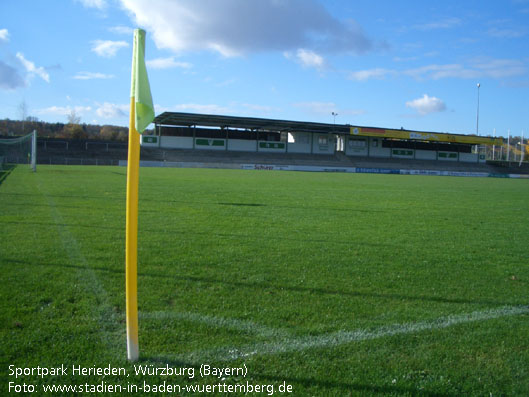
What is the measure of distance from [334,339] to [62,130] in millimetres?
99895

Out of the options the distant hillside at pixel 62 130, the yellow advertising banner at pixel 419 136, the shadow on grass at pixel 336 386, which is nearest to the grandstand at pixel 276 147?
the yellow advertising banner at pixel 419 136

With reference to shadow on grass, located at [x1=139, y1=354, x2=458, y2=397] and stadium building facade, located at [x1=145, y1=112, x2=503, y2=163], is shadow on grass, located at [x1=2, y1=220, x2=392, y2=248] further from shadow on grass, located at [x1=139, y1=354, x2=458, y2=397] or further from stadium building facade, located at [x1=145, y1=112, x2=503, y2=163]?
stadium building facade, located at [x1=145, y1=112, x2=503, y2=163]

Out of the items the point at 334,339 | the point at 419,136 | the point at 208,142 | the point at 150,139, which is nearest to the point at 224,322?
the point at 334,339

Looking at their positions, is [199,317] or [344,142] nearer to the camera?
[199,317]

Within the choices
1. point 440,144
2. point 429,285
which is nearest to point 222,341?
point 429,285

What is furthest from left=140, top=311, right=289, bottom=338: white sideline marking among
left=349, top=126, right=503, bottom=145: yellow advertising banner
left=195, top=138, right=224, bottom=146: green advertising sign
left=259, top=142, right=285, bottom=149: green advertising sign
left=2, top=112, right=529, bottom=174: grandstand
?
left=349, top=126, right=503, bottom=145: yellow advertising banner

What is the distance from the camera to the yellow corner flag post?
10.1ft

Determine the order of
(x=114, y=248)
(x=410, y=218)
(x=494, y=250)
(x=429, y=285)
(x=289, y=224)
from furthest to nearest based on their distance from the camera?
(x=410, y=218) < (x=289, y=224) < (x=494, y=250) < (x=114, y=248) < (x=429, y=285)

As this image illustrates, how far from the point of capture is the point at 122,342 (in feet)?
11.6

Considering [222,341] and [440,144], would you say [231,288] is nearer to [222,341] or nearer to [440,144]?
[222,341]

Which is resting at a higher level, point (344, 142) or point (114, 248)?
point (344, 142)

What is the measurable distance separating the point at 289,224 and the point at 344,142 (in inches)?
2423

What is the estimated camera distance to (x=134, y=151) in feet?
10.3

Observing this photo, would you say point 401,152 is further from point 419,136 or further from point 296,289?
point 296,289
